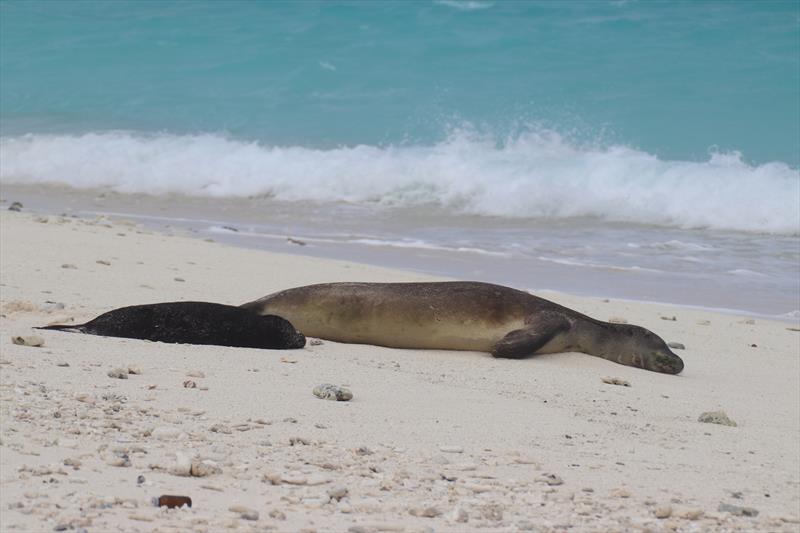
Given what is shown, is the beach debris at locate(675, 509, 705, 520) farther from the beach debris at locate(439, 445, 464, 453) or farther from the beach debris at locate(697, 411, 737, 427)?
the beach debris at locate(697, 411, 737, 427)

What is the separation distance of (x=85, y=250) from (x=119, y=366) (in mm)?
4591

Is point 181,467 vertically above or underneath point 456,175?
underneath

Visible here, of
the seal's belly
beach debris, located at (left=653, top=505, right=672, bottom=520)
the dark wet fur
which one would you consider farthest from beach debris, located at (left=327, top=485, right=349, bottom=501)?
the seal's belly

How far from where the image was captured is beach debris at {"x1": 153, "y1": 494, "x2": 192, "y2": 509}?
271 centimetres

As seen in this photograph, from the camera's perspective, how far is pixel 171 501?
2.72 m

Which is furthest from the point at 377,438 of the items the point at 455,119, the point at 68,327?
the point at 455,119

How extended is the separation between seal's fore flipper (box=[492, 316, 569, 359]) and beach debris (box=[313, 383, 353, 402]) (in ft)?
5.65

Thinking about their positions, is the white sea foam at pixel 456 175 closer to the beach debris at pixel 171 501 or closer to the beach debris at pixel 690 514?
the beach debris at pixel 690 514

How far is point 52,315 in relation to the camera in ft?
19.1

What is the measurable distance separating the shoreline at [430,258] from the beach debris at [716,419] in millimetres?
4159

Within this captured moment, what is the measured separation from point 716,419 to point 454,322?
1.82 meters

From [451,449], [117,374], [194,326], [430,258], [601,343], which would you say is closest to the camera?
[451,449]

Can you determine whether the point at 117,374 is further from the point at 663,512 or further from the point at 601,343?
the point at 601,343

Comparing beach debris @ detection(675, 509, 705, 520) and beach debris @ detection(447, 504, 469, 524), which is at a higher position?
beach debris @ detection(675, 509, 705, 520)
